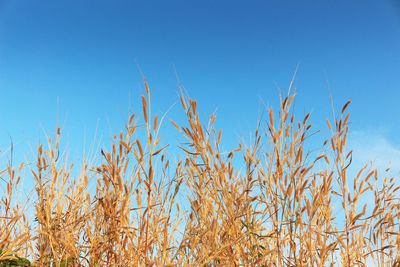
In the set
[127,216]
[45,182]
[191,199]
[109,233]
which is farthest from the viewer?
[45,182]

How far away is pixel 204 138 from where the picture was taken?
1944 millimetres

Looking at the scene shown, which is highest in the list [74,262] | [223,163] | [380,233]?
[223,163]

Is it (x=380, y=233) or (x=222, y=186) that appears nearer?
(x=222, y=186)

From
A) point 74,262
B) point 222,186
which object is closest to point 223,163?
point 222,186

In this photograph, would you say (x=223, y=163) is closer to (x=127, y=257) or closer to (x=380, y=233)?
(x=127, y=257)

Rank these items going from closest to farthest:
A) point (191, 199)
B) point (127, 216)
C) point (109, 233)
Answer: point (109, 233) → point (127, 216) → point (191, 199)

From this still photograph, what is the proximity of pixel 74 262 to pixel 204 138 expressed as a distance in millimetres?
1125

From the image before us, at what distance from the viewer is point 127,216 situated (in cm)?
208

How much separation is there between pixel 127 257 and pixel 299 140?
1.16 meters

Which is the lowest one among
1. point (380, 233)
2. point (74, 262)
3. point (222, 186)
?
point (74, 262)

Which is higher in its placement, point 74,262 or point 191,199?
point 191,199

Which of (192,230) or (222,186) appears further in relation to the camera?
(192,230)

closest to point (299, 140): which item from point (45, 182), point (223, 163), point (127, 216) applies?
point (223, 163)

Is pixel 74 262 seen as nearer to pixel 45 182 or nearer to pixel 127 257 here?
pixel 127 257
